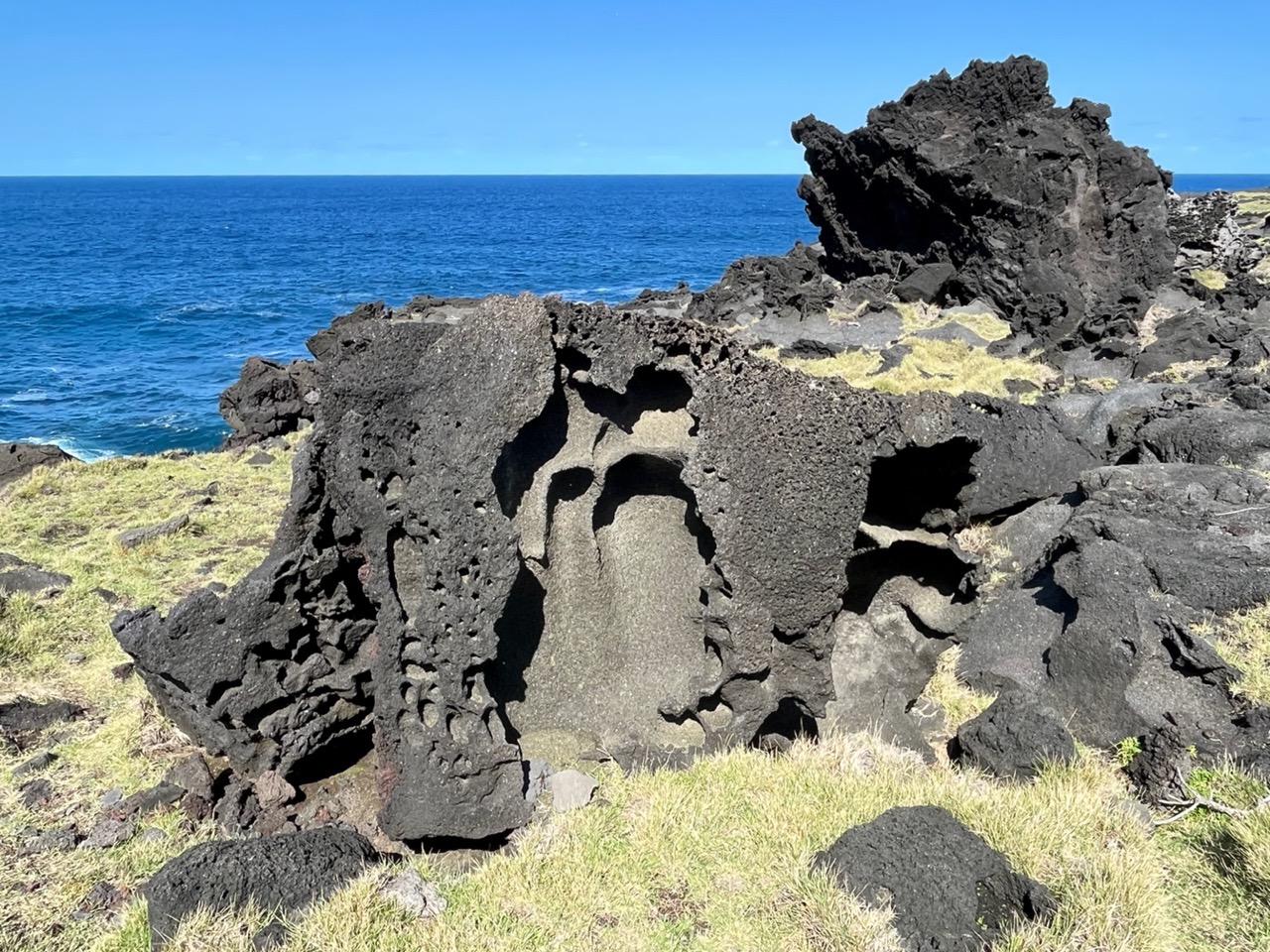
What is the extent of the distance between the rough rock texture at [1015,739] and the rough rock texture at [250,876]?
3.62m

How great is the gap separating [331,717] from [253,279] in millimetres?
61260

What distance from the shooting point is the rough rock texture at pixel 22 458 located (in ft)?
47.6

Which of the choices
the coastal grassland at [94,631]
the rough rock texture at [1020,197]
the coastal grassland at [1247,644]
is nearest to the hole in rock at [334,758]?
the coastal grassland at [94,631]

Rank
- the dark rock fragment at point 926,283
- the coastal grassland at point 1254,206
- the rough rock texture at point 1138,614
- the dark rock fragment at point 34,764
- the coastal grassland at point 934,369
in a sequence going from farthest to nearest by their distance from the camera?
1. the coastal grassland at point 1254,206
2. the dark rock fragment at point 926,283
3. the coastal grassland at point 934,369
4. the dark rock fragment at point 34,764
5. the rough rock texture at point 1138,614

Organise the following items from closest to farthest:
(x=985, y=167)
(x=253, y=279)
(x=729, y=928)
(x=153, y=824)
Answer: (x=729, y=928), (x=153, y=824), (x=985, y=167), (x=253, y=279)

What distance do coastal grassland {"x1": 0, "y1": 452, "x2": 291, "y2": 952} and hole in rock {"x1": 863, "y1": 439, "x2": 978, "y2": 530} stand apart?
4965 millimetres

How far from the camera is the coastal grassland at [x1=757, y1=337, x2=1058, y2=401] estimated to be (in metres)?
17.2

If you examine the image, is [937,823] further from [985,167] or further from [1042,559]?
[985,167]

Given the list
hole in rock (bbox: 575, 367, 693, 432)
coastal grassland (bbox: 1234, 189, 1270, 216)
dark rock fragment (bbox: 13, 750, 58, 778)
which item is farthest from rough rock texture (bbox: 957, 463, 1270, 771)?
coastal grassland (bbox: 1234, 189, 1270, 216)

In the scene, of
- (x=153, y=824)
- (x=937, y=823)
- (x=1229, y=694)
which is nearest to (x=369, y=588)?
(x=153, y=824)

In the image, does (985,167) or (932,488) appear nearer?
(932,488)

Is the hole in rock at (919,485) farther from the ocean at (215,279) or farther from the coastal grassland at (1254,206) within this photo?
the coastal grassland at (1254,206)

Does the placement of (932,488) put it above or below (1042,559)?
above

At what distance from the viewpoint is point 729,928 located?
435cm
